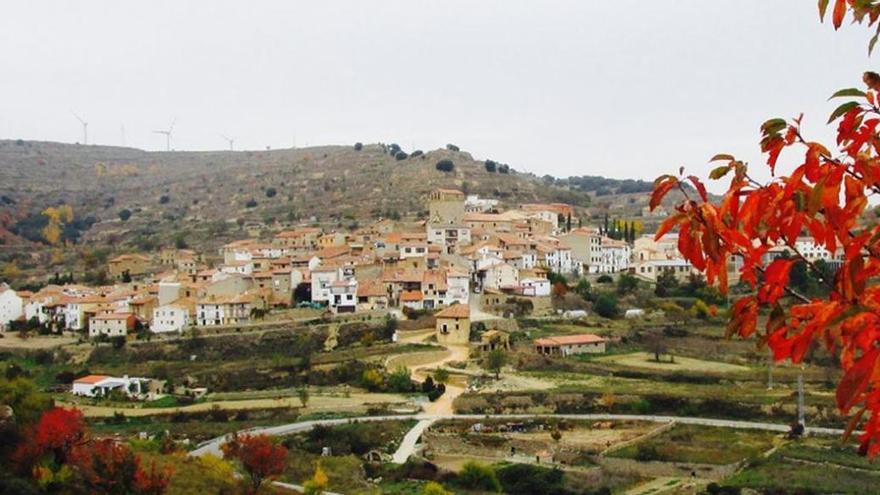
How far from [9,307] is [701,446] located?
30999mm

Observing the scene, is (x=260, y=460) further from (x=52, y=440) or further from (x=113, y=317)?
(x=113, y=317)

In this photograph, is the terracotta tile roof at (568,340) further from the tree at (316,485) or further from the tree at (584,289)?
the tree at (316,485)

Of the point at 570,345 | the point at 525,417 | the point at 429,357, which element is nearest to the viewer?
the point at 525,417

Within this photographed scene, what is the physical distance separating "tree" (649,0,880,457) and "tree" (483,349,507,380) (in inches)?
1004

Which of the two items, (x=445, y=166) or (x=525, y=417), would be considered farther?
(x=445, y=166)

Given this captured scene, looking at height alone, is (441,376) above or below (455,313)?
below

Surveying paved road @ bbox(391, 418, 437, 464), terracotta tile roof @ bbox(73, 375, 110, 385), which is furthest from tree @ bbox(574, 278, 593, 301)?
terracotta tile roof @ bbox(73, 375, 110, 385)

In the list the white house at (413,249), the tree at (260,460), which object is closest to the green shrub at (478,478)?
the tree at (260,460)

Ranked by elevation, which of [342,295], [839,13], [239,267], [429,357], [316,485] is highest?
[839,13]

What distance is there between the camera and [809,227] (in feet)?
7.19

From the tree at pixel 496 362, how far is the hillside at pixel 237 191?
27.4 meters

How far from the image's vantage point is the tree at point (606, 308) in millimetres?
35719

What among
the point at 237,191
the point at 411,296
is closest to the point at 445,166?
the point at 237,191

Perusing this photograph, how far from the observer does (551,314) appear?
36344mm
